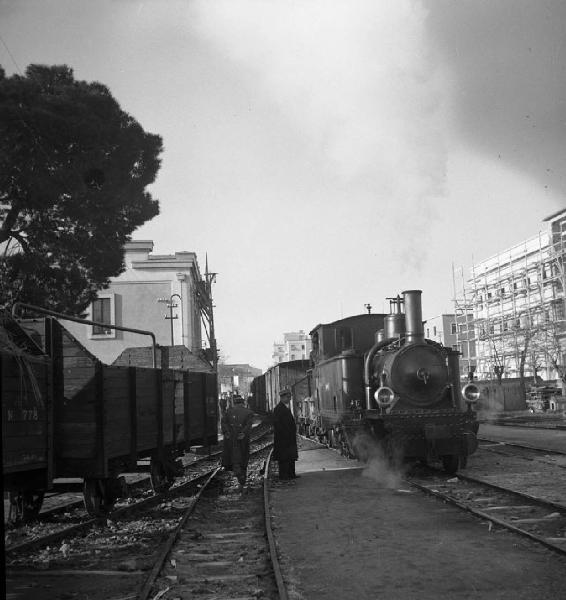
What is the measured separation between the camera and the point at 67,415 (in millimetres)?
7004

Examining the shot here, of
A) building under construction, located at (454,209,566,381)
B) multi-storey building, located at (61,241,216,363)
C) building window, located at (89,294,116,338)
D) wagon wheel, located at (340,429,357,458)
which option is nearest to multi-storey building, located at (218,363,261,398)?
multi-storey building, located at (61,241,216,363)

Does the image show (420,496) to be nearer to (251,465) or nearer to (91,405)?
(91,405)

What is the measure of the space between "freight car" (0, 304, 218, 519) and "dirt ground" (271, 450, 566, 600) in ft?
6.66

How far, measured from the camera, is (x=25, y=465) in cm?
602

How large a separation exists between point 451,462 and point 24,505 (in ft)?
23.6

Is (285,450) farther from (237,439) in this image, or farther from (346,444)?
(346,444)

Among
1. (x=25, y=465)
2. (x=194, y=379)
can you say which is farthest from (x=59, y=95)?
(x=25, y=465)

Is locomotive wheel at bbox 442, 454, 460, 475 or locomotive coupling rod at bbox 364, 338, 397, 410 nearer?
locomotive wheel at bbox 442, 454, 460, 475

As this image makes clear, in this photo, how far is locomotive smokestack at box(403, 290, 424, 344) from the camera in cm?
1180

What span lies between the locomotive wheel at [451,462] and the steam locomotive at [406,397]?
2 cm

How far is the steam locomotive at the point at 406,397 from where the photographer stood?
38.2ft

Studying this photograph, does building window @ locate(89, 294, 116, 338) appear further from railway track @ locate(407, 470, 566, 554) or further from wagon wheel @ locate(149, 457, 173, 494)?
railway track @ locate(407, 470, 566, 554)

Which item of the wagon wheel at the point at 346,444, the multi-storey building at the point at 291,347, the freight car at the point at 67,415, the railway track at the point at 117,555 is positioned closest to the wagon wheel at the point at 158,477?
the railway track at the point at 117,555

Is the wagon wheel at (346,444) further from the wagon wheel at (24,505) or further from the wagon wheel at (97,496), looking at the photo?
the wagon wheel at (24,505)
